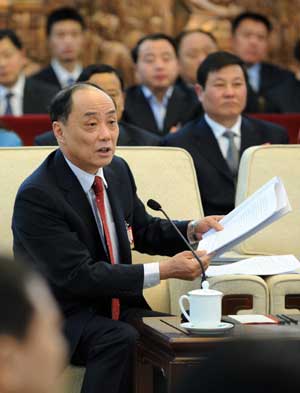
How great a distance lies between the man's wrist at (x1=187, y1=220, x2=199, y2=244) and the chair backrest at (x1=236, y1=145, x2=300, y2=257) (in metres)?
0.65

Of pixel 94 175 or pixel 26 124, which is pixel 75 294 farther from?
pixel 26 124

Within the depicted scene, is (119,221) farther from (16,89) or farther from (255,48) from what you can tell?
(255,48)

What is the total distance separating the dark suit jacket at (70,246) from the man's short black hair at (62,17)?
13.0 feet

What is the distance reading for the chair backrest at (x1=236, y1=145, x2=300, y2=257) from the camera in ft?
13.0

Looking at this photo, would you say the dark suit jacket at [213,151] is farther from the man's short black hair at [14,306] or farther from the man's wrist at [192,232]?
the man's short black hair at [14,306]

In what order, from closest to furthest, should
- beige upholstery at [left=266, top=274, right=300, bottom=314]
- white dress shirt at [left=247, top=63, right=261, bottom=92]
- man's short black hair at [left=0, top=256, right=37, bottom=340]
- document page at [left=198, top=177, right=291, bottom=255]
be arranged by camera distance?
man's short black hair at [left=0, top=256, right=37, bottom=340], document page at [left=198, top=177, right=291, bottom=255], beige upholstery at [left=266, top=274, right=300, bottom=314], white dress shirt at [left=247, top=63, right=261, bottom=92]

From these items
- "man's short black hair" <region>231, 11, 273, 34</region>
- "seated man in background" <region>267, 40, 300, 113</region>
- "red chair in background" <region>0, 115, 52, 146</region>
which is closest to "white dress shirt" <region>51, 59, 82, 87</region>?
"man's short black hair" <region>231, 11, 273, 34</region>

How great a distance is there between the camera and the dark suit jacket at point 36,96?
6402mm

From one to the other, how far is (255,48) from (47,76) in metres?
1.42

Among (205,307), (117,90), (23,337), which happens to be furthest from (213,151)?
(23,337)

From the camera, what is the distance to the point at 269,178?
4.00 metres

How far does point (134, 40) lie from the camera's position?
7.44 meters

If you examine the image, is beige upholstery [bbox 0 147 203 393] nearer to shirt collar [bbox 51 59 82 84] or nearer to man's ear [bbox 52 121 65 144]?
man's ear [bbox 52 121 65 144]

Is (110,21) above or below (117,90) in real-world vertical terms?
above
